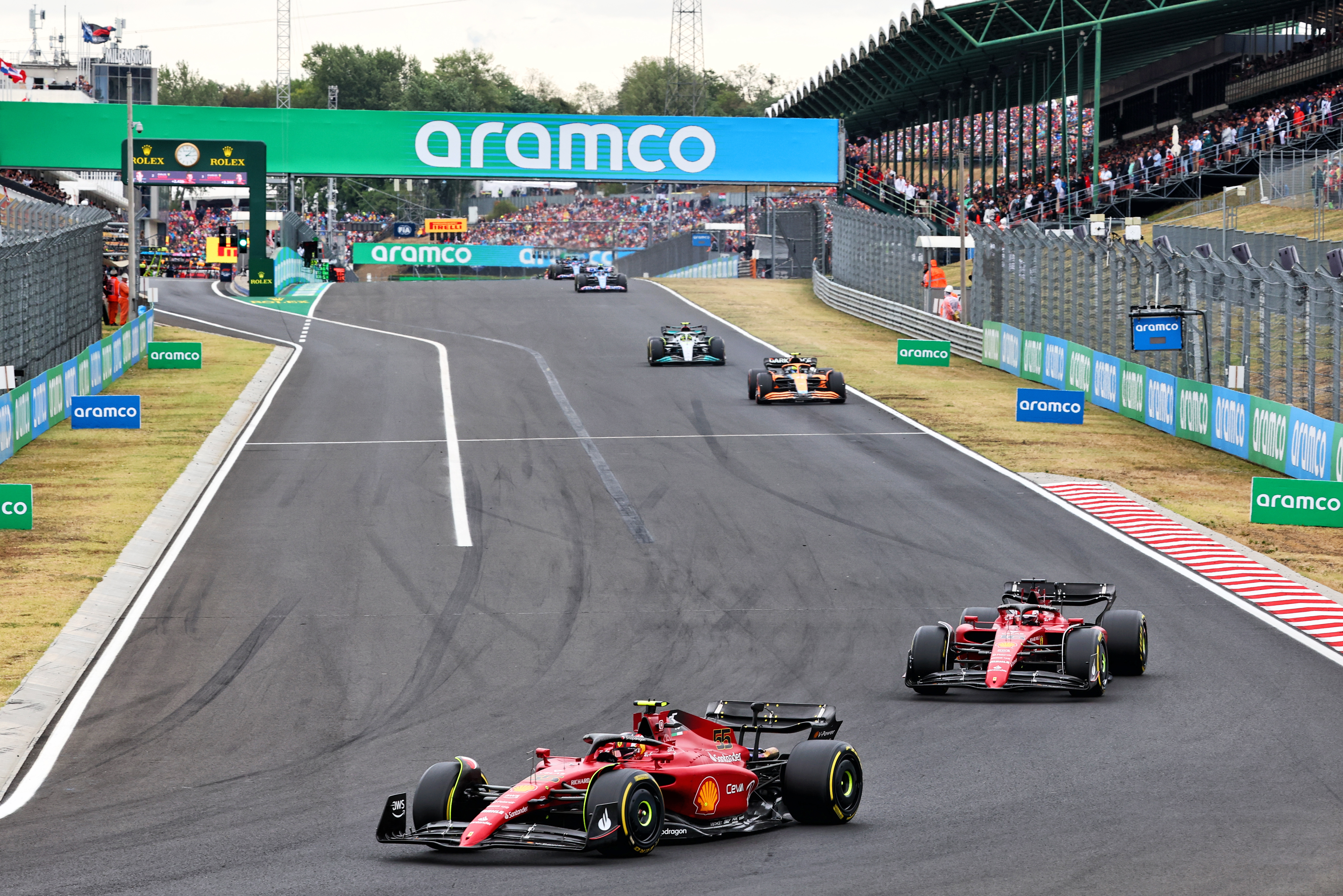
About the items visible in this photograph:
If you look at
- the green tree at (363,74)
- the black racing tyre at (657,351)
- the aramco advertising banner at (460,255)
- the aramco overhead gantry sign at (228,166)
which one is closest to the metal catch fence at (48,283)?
the aramco overhead gantry sign at (228,166)

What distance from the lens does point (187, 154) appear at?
5106 cm

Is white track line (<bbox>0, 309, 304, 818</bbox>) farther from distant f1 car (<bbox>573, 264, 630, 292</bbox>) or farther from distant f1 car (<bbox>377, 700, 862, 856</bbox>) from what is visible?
distant f1 car (<bbox>573, 264, 630, 292</bbox>)

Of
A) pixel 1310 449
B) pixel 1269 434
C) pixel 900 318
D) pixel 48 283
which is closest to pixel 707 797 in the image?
pixel 1310 449

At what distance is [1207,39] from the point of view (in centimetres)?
6569

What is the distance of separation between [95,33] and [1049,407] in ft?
356

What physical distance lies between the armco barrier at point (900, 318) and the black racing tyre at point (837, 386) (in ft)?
27.7

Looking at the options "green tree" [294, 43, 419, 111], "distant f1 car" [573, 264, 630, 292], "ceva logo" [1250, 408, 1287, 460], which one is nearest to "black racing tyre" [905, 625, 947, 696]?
"ceva logo" [1250, 408, 1287, 460]

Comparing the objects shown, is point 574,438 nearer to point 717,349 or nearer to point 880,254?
point 717,349

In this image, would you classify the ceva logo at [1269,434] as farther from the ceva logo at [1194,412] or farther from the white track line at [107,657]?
the white track line at [107,657]

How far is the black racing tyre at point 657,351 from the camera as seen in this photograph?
39250 mm

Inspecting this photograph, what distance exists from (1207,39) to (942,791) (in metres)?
60.6

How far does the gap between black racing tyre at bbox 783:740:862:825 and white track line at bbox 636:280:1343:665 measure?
6.57m

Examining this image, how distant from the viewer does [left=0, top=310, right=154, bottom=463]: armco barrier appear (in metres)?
26.5

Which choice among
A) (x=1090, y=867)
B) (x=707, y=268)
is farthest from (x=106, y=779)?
(x=707, y=268)
